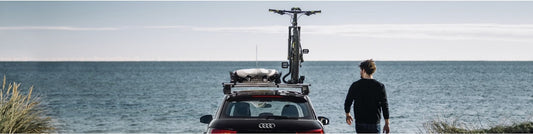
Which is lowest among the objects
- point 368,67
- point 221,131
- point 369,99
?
point 221,131

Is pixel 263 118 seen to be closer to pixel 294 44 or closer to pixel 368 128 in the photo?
pixel 368 128

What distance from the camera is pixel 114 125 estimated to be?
28.0 meters

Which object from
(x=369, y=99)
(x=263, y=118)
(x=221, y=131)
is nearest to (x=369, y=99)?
(x=369, y=99)

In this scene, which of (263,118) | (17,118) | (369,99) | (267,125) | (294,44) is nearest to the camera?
(267,125)

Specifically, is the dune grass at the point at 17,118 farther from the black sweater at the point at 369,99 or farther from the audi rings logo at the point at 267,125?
the black sweater at the point at 369,99

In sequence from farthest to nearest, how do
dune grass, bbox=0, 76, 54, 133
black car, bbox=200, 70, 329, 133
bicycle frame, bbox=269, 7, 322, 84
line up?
bicycle frame, bbox=269, 7, 322, 84, dune grass, bbox=0, 76, 54, 133, black car, bbox=200, 70, 329, 133

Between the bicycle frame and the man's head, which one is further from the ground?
the bicycle frame

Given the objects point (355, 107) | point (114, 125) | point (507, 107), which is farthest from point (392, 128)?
point (355, 107)

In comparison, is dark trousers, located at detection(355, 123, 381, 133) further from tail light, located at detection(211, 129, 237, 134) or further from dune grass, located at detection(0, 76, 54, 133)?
dune grass, located at detection(0, 76, 54, 133)

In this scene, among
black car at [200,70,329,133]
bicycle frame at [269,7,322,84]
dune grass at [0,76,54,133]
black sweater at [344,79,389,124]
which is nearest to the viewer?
black car at [200,70,329,133]

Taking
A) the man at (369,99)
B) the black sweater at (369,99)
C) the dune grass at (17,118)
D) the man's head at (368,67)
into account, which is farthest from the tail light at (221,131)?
the dune grass at (17,118)

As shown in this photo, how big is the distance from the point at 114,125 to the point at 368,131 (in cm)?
2255

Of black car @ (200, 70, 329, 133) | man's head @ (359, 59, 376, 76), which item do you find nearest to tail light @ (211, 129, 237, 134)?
black car @ (200, 70, 329, 133)

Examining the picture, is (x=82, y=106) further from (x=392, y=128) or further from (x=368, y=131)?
(x=368, y=131)
